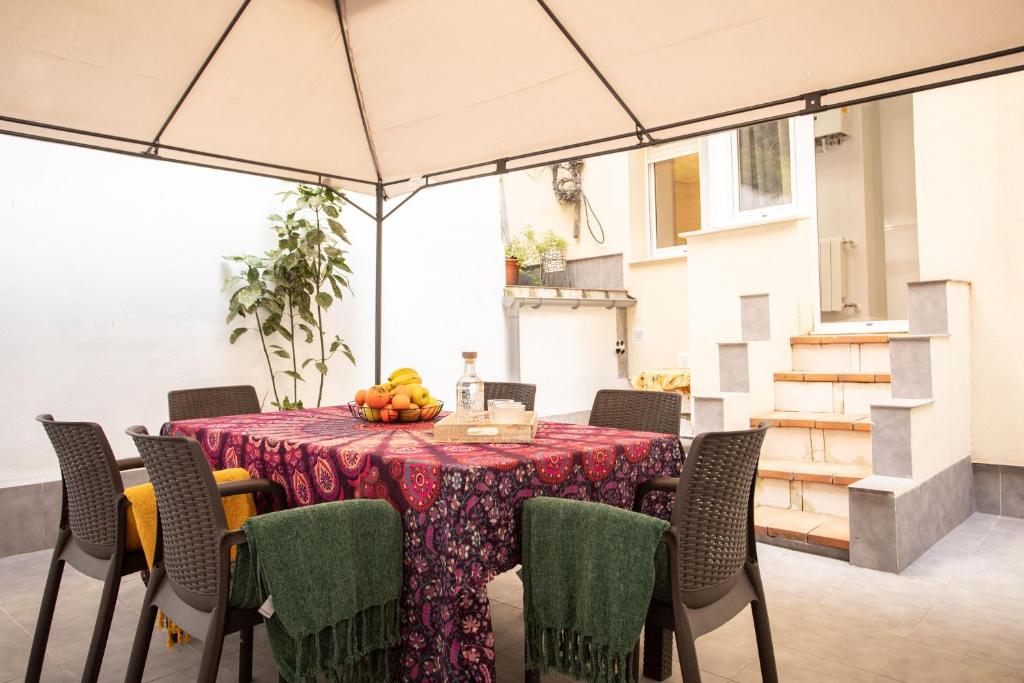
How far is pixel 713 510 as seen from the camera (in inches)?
64.2

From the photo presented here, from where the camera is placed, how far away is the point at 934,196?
14.0 feet

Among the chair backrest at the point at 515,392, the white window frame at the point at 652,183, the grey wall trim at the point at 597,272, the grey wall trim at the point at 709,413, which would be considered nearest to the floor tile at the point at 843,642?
the chair backrest at the point at 515,392

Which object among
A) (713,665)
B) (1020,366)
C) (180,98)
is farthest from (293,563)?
(1020,366)

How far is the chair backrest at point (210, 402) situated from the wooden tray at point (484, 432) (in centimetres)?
159

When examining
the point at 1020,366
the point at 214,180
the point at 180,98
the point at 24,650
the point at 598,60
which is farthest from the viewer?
the point at 214,180

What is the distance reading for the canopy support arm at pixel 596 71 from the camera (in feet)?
8.45

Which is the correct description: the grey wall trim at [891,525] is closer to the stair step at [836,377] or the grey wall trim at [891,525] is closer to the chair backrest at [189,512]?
the stair step at [836,377]

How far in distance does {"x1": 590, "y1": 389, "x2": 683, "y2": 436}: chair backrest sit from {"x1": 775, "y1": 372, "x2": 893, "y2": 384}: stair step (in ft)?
6.71

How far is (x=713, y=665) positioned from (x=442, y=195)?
443cm

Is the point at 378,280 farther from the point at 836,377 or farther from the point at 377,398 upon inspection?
the point at 836,377

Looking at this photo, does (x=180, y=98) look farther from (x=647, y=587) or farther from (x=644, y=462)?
(x=647, y=587)

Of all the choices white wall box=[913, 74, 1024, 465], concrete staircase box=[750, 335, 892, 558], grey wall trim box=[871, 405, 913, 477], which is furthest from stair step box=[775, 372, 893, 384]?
grey wall trim box=[871, 405, 913, 477]

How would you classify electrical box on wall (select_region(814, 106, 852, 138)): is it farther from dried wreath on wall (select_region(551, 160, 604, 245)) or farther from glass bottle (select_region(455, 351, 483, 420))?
glass bottle (select_region(455, 351, 483, 420))

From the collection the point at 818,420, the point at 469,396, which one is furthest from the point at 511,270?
the point at 469,396
